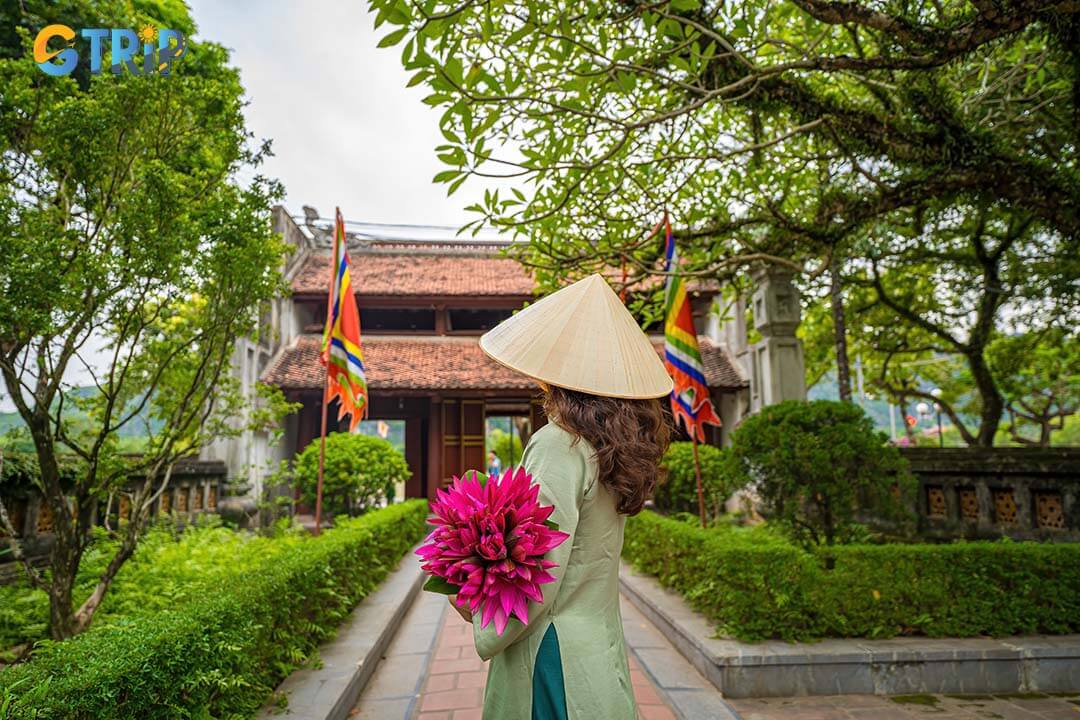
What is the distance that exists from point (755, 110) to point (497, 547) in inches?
210

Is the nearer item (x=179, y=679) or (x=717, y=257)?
(x=179, y=679)

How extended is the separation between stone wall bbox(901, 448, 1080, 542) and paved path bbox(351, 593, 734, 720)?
3491mm

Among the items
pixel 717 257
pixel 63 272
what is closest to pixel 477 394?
pixel 717 257

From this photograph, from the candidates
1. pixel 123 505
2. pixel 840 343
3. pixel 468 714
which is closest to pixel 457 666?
pixel 468 714

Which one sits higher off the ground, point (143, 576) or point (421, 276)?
point (421, 276)

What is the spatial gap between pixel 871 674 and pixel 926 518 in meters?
4.78

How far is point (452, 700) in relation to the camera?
3.94 m

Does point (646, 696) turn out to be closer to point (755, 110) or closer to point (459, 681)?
point (459, 681)

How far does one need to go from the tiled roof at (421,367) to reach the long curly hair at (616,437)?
38.4ft

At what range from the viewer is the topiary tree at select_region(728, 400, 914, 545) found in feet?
16.9

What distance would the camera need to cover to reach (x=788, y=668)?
3.82 metres

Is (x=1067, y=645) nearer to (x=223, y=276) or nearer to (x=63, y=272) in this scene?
(x=223, y=276)

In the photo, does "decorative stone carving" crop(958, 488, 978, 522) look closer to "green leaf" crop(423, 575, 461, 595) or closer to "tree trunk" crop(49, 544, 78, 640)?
"green leaf" crop(423, 575, 461, 595)

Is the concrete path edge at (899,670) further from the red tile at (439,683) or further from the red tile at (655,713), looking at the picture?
the red tile at (439,683)
